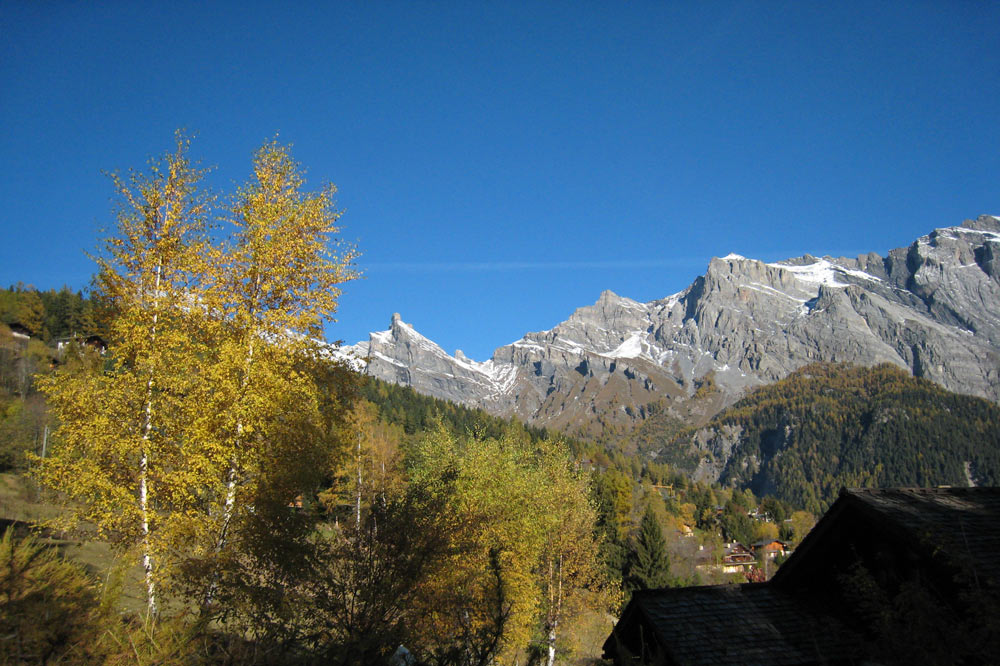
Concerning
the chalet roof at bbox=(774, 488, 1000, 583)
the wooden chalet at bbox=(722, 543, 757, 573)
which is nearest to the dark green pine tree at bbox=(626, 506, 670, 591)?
the wooden chalet at bbox=(722, 543, 757, 573)

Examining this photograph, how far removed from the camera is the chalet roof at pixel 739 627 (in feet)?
31.1

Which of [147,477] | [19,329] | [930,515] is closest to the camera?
[930,515]

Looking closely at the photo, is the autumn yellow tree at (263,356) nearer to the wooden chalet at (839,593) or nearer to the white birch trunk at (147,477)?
the white birch trunk at (147,477)

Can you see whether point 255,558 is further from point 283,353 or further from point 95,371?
point 95,371

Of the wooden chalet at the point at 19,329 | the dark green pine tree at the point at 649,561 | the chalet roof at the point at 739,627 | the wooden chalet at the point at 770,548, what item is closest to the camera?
the chalet roof at the point at 739,627

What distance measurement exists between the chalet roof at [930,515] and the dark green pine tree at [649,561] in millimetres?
34710

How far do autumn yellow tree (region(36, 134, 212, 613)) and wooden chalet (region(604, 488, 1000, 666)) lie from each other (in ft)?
25.7

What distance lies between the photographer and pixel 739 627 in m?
10.2

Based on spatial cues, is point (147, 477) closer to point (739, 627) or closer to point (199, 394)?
point (199, 394)

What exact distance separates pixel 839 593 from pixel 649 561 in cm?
3590

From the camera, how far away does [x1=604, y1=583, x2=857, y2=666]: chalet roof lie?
9.48 meters

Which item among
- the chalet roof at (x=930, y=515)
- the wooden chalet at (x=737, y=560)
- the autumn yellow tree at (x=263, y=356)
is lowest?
the wooden chalet at (x=737, y=560)

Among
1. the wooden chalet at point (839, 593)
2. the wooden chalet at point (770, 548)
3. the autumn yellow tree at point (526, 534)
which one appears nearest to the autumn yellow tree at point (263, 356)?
the autumn yellow tree at point (526, 534)

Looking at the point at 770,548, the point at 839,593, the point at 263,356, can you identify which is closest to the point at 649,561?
the point at 839,593
